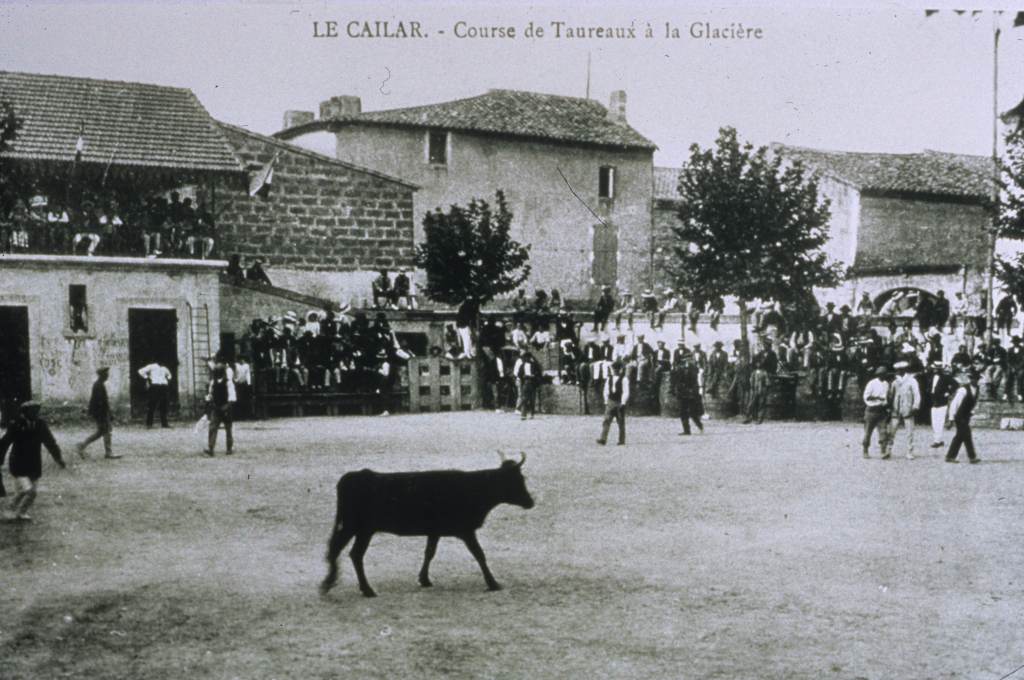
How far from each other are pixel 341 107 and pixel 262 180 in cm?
50

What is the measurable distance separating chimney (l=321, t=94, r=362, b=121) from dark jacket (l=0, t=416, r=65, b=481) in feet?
6.13

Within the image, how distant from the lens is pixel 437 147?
5176mm

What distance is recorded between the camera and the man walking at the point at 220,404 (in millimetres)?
4738

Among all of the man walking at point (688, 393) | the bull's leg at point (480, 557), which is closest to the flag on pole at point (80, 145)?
Answer: the bull's leg at point (480, 557)

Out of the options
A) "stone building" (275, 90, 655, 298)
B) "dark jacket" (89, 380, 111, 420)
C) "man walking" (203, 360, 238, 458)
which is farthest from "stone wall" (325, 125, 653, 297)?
"dark jacket" (89, 380, 111, 420)

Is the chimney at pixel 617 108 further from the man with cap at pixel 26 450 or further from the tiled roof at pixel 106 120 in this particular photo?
the man with cap at pixel 26 450

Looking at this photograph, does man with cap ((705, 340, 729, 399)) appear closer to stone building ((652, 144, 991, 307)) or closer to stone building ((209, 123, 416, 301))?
stone building ((652, 144, 991, 307))

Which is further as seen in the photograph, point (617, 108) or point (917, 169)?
point (917, 169)

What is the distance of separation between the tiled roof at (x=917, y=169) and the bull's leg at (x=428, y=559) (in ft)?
8.65

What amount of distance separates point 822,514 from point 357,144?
3.03m

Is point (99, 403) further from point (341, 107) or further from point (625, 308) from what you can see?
point (625, 308)

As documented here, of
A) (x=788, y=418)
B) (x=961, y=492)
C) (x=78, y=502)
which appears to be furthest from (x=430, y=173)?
(x=788, y=418)

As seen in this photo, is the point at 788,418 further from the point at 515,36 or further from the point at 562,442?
the point at 515,36

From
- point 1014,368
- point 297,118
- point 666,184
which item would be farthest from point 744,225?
point 297,118
